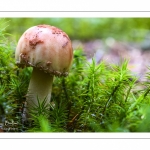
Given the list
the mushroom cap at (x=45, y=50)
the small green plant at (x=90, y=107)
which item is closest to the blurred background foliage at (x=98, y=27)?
the small green plant at (x=90, y=107)

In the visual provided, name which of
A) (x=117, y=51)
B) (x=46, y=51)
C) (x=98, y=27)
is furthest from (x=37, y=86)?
(x=98, y=27)

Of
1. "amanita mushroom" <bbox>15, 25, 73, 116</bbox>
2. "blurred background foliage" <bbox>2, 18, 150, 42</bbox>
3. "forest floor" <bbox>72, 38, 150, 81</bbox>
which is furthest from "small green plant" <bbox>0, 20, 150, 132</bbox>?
"blurred background foliage" <bbox>2, 18, 150, 42</bbox>

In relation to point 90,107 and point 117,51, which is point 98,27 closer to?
point 117,51

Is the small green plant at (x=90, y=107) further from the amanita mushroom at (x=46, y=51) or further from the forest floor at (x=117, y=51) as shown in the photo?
the forest floor at (x=117, y=51)

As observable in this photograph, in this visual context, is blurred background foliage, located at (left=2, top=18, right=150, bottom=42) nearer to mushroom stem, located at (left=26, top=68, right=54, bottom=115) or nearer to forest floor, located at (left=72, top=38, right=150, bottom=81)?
forest floor, located at (left=72, top=38, right=150, bottom=81)

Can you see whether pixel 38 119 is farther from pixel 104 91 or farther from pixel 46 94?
pixel 104 91
